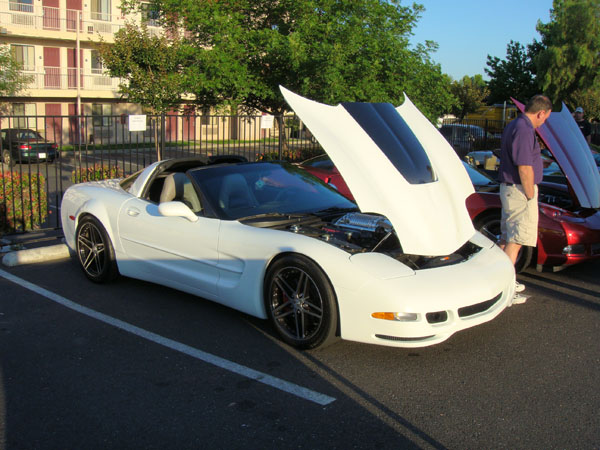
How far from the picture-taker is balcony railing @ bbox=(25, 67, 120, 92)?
3397 cm

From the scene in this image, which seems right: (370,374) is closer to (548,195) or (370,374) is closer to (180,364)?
A: (180,364)

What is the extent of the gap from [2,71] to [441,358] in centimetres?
3015

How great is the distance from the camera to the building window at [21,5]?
32875mm

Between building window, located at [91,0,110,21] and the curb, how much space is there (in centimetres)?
3117

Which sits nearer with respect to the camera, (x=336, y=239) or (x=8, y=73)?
(x=336, y=239)

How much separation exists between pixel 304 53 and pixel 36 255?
371 inches

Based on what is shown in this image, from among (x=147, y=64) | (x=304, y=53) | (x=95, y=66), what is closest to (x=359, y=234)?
(x=304, y=53)

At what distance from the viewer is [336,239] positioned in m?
4.63

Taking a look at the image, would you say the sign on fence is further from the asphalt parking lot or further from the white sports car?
the asphalt parking lot

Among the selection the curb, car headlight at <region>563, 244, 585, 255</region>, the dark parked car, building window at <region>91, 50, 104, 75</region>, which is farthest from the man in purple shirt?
building window at <region>91, 50, 104, 75</region>

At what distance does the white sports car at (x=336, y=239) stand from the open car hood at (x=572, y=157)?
5.71ft

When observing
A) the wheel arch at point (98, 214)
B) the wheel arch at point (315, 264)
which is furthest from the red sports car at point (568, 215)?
the wheel arch at point (98, 214)

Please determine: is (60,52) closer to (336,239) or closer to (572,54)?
(572,54)

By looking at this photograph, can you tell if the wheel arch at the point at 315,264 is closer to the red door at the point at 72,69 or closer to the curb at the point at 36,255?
the curb at the point at 36,255
